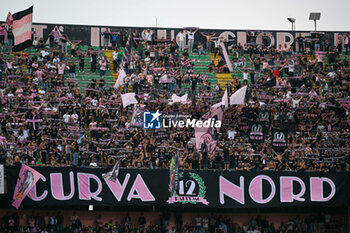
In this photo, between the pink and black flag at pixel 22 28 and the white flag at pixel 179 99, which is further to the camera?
the pink and black flag at pixel 22 28

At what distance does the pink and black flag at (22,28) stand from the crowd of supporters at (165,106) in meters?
2.35

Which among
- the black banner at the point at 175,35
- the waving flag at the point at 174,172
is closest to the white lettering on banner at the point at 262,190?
the waving flag at the point at 174,172

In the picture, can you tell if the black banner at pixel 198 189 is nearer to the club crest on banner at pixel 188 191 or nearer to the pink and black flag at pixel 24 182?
the club crest on banner at pixel 188 191

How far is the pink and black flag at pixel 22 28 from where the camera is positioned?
41.7 meters

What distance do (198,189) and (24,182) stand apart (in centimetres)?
941

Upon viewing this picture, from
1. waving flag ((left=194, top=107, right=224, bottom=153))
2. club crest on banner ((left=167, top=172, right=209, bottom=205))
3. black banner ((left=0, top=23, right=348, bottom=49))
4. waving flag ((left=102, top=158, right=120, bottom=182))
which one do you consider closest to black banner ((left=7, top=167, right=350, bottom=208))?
club crest on banner ((left=167, top=172, right=209, bottom=205))

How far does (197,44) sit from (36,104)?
13.6m

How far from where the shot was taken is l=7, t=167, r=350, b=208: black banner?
36.6 meters

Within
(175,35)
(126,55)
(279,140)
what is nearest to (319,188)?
(279,140)

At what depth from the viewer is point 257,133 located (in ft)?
130

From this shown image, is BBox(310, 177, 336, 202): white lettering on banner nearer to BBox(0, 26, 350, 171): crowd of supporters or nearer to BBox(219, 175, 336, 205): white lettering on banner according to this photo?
BBox(219, 175, 336, 205): white lettering on banner

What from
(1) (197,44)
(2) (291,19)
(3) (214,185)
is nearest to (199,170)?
(3) (214,185)

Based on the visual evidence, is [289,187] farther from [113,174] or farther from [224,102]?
[113,174]

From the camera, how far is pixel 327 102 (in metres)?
42.2
